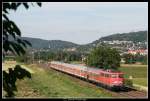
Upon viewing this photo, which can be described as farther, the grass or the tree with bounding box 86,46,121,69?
the grass

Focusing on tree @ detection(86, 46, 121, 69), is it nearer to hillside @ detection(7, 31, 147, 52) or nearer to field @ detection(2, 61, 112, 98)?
field @ detection(2, 61, 112, 98)

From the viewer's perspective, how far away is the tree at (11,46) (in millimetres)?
4359

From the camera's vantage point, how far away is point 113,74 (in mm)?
30859

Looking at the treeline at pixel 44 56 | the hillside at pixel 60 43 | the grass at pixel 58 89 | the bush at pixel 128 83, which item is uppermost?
the hillside at pixel 60 43

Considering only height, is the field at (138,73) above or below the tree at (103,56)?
below

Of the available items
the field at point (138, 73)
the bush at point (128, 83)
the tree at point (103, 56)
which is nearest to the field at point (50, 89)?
the field at point (138, 73)

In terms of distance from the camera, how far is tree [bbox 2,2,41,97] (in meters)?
4.36

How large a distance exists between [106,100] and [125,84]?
28.7 m

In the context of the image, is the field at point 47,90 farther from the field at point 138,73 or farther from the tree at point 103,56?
the field at point 138,73

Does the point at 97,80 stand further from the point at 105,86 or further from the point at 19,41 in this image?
the point at 19,41

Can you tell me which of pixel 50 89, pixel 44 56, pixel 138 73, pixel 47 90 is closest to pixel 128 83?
pixel 138 73

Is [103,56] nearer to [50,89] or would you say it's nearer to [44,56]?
[50,89]

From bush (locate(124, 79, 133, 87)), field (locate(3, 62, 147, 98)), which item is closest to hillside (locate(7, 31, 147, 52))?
field (locate(3, 62, 147, 98))

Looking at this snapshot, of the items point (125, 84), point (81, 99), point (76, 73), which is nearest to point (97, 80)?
point (125, 84)
